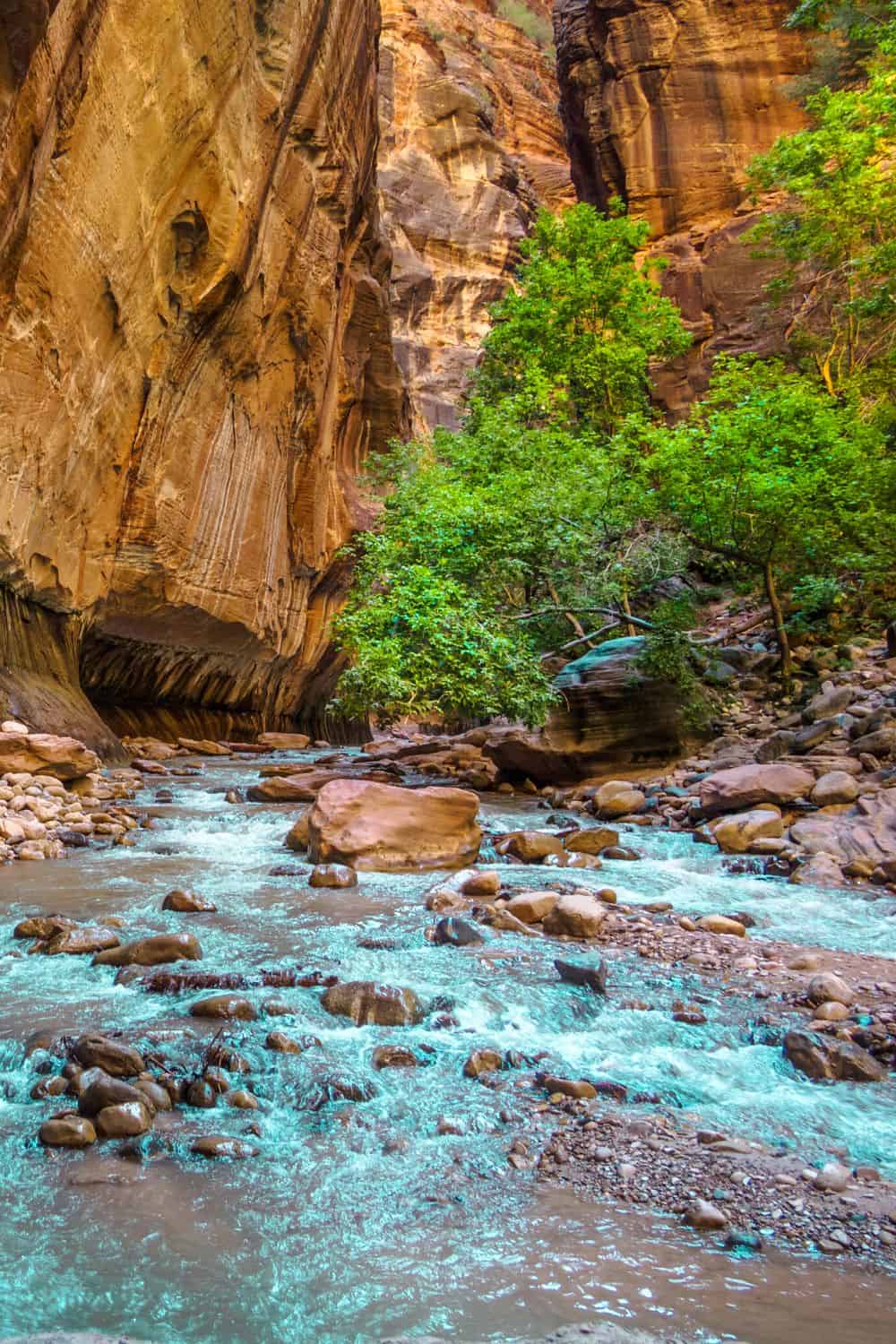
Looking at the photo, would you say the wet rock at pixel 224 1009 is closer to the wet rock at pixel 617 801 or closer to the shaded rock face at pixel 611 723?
the wet rock at pixel 617 801

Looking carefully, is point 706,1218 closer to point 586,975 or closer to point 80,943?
point 586,975

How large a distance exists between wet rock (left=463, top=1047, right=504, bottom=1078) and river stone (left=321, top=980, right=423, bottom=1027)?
448mm

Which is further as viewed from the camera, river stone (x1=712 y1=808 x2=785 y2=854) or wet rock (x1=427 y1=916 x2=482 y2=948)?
river stone (x1=712 y1=808 x2=785 y2=854)

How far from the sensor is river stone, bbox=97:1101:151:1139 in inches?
106

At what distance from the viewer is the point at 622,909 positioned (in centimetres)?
563

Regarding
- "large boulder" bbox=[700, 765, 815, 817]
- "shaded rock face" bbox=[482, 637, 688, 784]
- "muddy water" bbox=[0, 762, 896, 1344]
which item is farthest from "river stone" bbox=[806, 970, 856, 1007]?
Result: "shaded rock face" bbox=[482, 637, 688, 784]

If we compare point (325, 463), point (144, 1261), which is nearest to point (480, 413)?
point (325, 463)

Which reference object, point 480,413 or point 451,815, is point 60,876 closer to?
point 451,815

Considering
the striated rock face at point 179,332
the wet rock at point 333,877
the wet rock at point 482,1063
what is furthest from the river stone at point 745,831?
the striated rock face at point 179,332

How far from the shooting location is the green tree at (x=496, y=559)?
10297 millimetres

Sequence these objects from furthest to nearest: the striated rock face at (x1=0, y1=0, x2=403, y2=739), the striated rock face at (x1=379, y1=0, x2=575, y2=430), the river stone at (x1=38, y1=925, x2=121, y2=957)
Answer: the striated rock face at (x1=379, y1=0, x2=575, y2=430), the striated rock face at (x1=0, y1=0, x2=403, y2=739), the river stone at (x1=38, y1=925, x2=121, y2=957)

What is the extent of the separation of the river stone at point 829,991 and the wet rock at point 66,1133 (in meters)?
3.01

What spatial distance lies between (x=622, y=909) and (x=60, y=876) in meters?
3.85

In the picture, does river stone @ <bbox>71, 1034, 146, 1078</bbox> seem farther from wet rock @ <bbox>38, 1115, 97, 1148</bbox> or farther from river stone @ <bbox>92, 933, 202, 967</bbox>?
river stone @ <bbox>92, 933, 202, 967</bbox>
